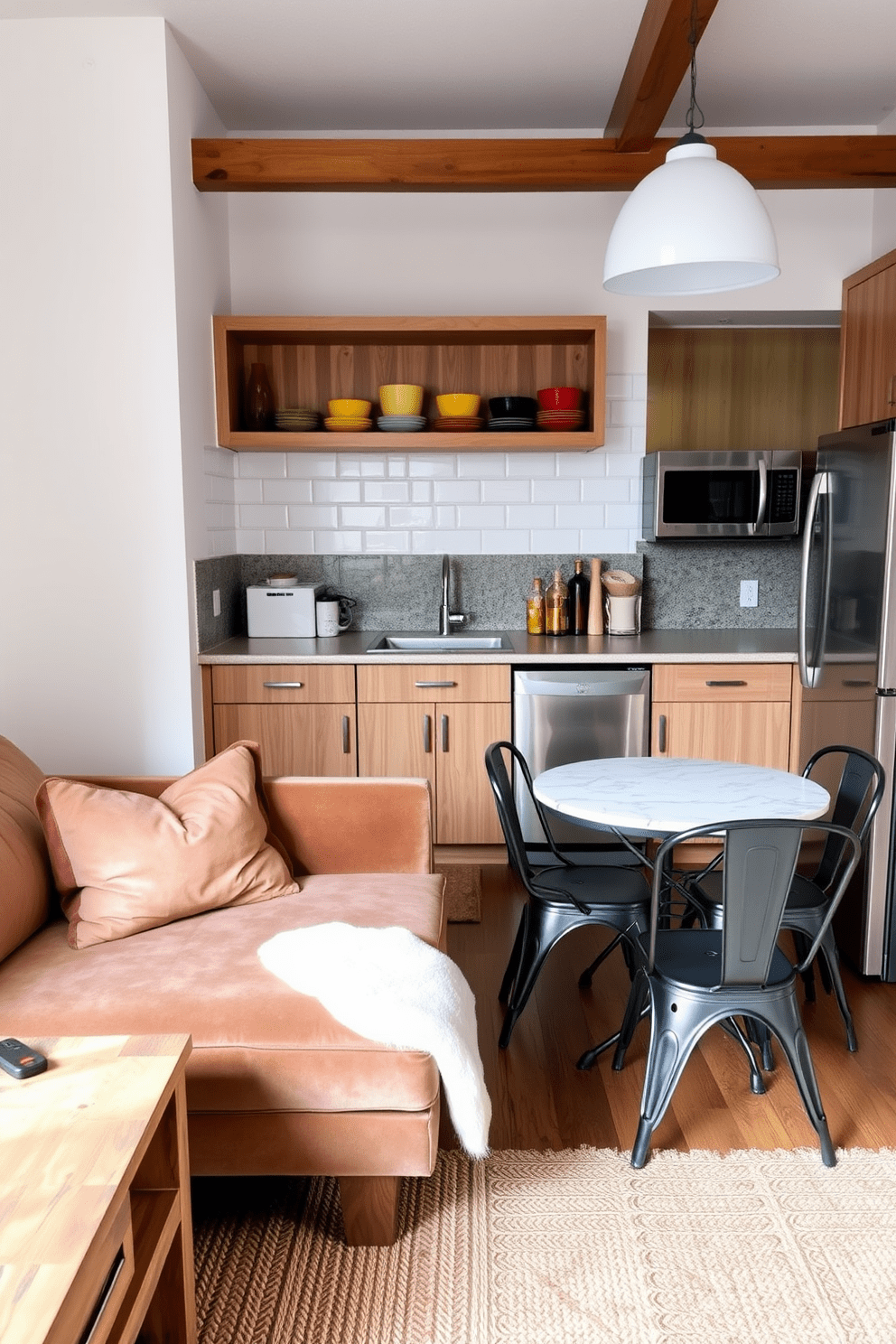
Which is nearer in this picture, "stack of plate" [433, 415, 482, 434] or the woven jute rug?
the woven jute rug

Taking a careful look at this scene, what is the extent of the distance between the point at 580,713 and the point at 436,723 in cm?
55

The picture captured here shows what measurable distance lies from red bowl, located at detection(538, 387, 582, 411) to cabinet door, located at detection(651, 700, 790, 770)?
1.25 meters

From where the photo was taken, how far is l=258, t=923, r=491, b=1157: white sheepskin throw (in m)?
2.01

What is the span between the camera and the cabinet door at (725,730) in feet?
13.6

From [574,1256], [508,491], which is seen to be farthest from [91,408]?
[574,1256]

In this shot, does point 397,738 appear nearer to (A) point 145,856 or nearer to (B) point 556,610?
(B) point 556,610

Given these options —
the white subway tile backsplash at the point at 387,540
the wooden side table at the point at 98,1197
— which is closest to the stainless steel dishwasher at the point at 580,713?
the white subway tile backsplash at the point at 387,540

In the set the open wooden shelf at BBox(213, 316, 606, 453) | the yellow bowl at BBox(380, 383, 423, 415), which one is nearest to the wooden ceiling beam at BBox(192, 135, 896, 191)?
the open wooden shelf at BBox(213, 316, 606, 453)

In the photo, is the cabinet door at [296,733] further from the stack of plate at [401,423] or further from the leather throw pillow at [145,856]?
the leather throw pillow at [145,856]

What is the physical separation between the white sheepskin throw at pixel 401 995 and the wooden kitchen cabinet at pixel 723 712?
2.07 m

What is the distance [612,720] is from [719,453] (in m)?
1.17

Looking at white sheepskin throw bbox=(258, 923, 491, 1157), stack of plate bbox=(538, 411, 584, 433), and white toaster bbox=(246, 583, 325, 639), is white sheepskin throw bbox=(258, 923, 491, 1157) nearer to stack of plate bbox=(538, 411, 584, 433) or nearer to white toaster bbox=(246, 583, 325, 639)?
white toaster bbox=(246, 583, 325, 639)

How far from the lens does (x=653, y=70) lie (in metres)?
3.28

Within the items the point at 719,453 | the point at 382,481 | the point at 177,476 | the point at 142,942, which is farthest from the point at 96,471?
the point at 719,453
